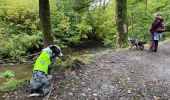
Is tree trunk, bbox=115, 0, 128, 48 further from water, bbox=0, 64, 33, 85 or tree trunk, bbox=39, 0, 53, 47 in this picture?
tree trunk, bbox=39, 0, 53, 47

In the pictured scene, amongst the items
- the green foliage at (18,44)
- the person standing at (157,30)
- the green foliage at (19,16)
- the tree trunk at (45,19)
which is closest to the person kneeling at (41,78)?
the tree trunk at (45,19)

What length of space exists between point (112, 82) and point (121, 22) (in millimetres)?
6504

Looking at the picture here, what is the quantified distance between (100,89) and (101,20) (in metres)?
17.1

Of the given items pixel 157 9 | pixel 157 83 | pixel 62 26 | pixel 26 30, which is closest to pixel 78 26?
pixel 62 26

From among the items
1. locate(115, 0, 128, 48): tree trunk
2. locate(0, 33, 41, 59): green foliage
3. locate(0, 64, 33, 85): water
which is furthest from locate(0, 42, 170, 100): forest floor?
locate(0, 33, 41, 59): green foliage

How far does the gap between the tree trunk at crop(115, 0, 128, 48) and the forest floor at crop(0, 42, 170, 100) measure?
3764 mm

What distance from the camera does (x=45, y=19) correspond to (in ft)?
31.2

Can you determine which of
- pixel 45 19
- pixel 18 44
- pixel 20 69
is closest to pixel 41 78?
pixel 45 19

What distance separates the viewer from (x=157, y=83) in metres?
8.50

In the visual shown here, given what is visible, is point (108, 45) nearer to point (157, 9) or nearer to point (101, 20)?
point (101, 20)

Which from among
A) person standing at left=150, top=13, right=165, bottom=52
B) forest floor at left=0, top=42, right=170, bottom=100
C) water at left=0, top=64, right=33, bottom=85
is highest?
person standing at left=150, top=13, right=165, bottom=52

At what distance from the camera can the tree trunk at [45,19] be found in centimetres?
935

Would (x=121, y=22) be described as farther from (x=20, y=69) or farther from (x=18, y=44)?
(x=18, y=44)

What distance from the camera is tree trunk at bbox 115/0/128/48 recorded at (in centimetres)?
1423
